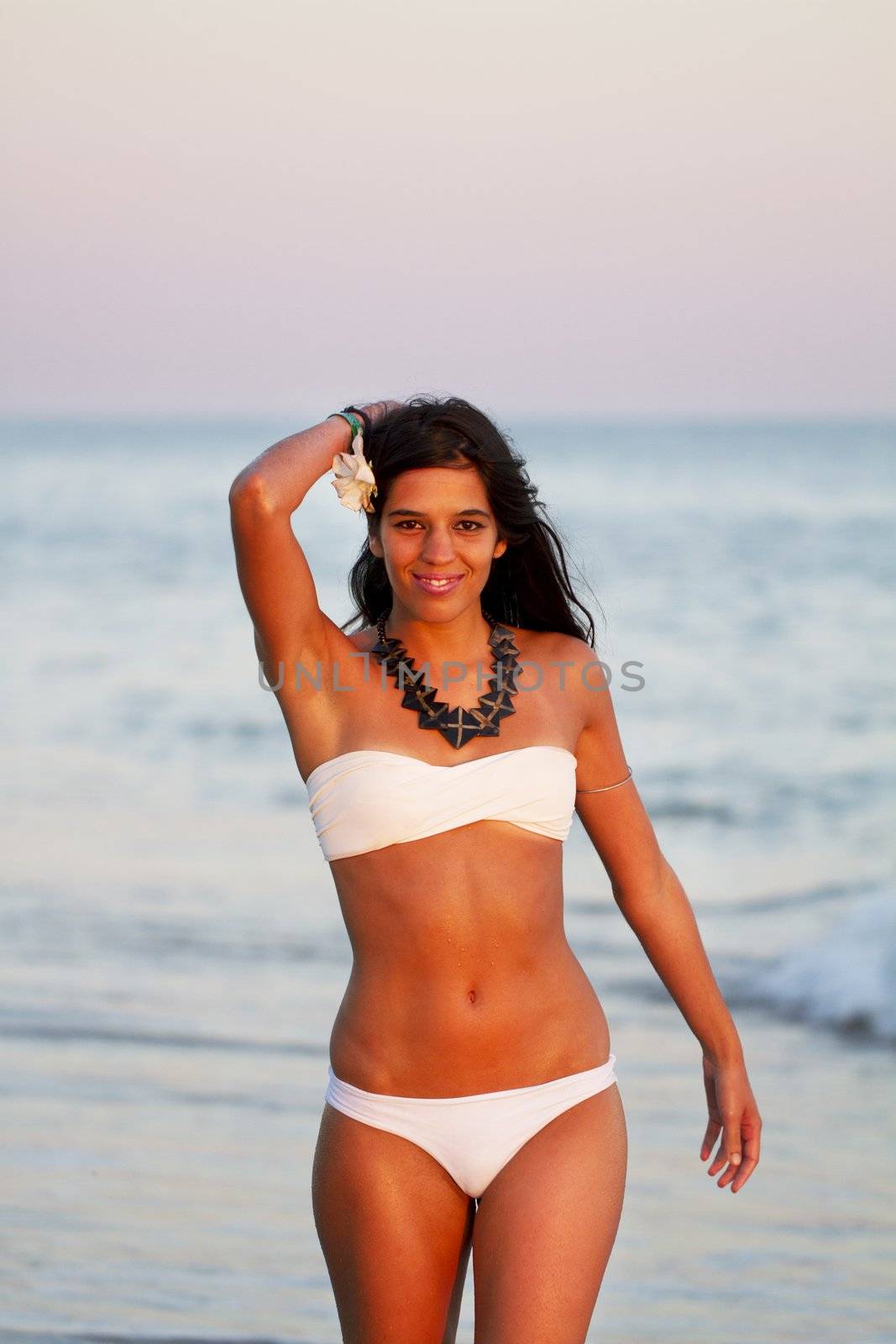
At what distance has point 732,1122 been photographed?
11.1 ft

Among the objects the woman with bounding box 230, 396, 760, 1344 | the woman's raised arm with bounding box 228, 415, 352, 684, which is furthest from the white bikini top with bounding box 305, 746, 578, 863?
the woman's raised arm with bounding box 228, 415, 352, 684

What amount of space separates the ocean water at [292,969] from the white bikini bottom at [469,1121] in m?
1.75

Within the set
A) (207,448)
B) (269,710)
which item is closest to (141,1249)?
(269,710)

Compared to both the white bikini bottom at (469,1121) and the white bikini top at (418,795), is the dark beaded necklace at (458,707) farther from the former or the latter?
the white bikini bottom at (469,1121)

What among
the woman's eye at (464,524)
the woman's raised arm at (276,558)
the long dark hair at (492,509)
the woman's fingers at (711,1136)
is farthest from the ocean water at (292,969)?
the woman's raised arm at (276,558)

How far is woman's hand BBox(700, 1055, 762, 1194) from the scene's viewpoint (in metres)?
3.37

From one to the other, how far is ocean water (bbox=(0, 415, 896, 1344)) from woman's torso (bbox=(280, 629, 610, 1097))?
1.70 meters

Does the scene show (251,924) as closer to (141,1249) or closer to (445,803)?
(141,1249)

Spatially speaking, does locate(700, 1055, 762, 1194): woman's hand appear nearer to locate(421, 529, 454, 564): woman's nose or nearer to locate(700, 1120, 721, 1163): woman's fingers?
locate(700, 1120, 721, 1163): woman's fingers

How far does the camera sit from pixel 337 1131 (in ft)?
10.2

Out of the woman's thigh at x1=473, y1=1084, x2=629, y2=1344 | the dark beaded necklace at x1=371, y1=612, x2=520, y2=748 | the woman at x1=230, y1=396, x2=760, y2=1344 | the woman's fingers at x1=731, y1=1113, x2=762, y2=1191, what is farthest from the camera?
the woman's fingers at x1=731, y1=1113, x2=762, y2=1191

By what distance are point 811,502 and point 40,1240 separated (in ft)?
101

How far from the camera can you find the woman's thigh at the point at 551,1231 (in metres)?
2.93

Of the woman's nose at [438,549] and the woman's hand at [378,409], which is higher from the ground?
the woman's hand at [378,409]
